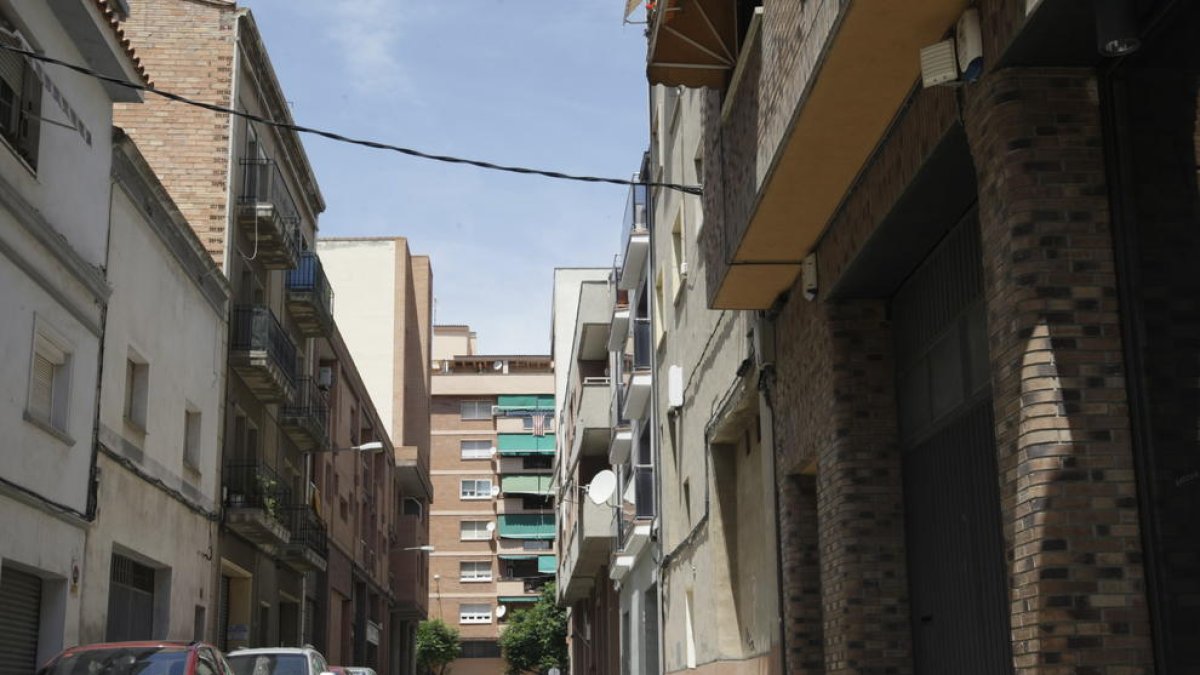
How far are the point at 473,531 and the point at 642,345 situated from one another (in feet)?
204

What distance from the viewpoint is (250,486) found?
1115 inches

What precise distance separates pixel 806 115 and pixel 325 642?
33.1 metres

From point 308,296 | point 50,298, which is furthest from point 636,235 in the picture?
point 50,298

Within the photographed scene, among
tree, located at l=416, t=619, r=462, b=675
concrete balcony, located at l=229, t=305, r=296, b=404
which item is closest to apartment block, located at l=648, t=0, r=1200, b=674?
concrete balcony, located at l=229, t=305, r=296, b=404

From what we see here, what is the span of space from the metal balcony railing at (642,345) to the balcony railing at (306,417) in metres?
8.48

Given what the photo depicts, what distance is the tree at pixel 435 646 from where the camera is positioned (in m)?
77.3

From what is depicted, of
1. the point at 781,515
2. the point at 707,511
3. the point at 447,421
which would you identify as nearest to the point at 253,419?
the point at 707,511

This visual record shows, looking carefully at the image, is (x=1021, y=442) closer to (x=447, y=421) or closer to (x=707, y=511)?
(x=707, y=511)

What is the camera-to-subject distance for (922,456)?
1168 cm

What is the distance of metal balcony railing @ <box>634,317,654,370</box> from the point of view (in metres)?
28.1

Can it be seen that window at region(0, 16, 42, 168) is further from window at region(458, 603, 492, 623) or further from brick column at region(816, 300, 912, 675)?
window at region(458, 603, 492, 623)

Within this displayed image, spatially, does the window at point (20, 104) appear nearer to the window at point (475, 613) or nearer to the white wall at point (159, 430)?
the white wall at point (159, 430)

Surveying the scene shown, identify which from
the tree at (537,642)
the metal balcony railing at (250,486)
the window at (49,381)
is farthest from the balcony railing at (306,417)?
the tree at (537,642)

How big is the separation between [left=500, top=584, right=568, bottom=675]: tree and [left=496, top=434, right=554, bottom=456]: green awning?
11721 mm
